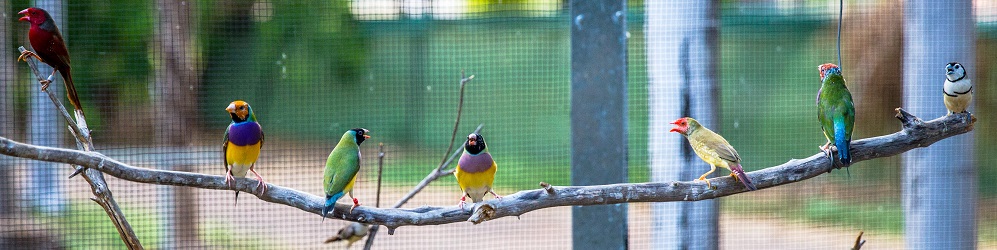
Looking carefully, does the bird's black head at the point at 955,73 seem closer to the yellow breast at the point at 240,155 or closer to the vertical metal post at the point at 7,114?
the yellow breast at the point at 240,155

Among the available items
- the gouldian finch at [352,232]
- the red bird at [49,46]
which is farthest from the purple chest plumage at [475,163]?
the gouldian finch at [352,232]

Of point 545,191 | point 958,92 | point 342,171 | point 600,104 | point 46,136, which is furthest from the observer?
point 46,136

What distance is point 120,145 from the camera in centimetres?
340

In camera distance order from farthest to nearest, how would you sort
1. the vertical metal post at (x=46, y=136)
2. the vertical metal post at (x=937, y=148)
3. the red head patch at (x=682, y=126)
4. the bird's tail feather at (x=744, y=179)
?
1. the vertical metal post at (x=46, y=136)
2. the vertical metal post at (x=937, y=148)
3. the red head patch at (x=682, y=126)
4. the bird's tail feather at (x=744, y=179)

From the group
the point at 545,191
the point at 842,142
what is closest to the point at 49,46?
the point at 545,191

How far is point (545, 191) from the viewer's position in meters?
1.92

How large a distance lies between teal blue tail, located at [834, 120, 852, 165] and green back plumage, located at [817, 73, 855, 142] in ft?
0.03

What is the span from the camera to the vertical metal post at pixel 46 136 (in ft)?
11.6

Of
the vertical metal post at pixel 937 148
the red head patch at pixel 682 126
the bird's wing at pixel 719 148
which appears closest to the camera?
the bird's wing at pixel 719 148

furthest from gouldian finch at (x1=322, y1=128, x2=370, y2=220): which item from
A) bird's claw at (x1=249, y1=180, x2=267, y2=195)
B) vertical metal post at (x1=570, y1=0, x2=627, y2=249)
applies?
vertical metal post at (x1=570, y1=0, x2=627, y2=249)

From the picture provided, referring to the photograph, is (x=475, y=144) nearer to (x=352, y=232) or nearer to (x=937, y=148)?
(x=352, y=232)

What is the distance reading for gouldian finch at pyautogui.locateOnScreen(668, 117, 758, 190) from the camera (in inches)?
78.4

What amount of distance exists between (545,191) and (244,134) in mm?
826

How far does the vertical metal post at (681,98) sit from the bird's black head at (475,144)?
75 cm
